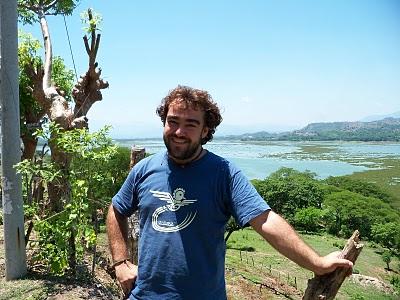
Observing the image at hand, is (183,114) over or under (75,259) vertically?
over

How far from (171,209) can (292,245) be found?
2.27ft

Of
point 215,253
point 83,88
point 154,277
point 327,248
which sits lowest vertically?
point 327,248

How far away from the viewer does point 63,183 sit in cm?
597

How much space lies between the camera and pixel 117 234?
2682mm

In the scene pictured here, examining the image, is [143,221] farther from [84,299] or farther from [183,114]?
[84,299]

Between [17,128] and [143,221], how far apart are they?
3971 millimetres

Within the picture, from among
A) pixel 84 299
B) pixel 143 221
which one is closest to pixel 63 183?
pixel 84 299

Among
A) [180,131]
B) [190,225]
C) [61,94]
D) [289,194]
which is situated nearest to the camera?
[190,225]

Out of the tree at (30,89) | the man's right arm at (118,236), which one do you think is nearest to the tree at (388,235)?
the tree at (30,89)

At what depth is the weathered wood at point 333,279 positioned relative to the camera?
194 cm

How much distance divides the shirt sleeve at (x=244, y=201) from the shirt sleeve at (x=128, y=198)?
701 millimetres

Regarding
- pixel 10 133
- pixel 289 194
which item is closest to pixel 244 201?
pixel 10 133

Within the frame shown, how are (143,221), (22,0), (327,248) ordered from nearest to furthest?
(143,221) → (22,0) → (327,248)

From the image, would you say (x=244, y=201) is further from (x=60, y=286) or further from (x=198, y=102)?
(x=60, y=286)
